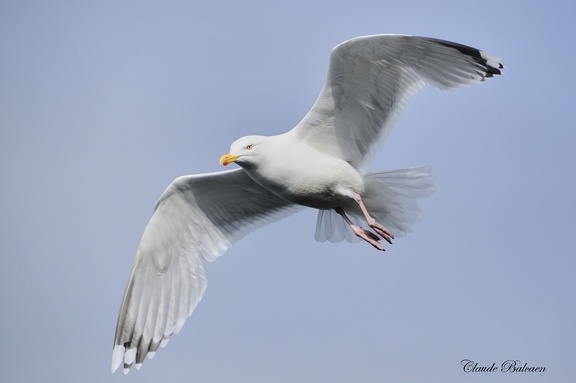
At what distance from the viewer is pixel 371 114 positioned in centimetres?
725

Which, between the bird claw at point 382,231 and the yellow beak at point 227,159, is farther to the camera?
the bird claw at point 382,231

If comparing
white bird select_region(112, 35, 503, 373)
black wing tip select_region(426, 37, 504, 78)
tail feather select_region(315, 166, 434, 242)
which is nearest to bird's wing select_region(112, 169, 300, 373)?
white bird select_region(112, 35, 503, 373)

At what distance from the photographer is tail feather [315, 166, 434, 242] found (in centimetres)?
736

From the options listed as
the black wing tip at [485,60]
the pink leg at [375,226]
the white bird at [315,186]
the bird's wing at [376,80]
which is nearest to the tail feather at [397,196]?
the white bird at [315,186]

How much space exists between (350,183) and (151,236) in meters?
1.97

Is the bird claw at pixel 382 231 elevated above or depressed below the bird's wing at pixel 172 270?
above

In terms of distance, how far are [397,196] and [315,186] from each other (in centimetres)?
80

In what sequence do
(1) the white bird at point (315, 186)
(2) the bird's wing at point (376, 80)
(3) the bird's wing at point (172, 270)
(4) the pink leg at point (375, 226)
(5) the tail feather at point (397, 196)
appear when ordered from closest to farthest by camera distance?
(2) the bird's wing at point (376, 80)
(1) the white bird at point (315, 186)
(4) the pink leg at point (375, 226)
(5) the tail feather at point (397, 196)
(3) the bird's wing at point (172, 270)

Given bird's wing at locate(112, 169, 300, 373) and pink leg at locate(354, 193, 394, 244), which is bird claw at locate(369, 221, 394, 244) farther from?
bird's wing at locate(112, 169, 300, 373)

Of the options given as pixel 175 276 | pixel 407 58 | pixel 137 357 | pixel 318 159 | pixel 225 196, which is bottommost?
pixel 137 357

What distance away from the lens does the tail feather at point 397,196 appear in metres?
7.36

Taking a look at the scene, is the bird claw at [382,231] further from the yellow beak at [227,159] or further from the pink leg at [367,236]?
the yellow beak at [227,159]

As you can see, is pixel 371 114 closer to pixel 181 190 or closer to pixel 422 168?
pixel 422 168

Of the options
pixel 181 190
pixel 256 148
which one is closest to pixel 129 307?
pixel 181 190
